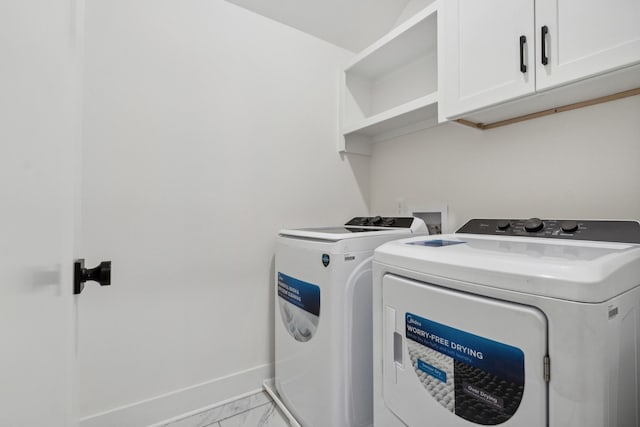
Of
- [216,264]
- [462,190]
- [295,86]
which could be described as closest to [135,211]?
[216,264]

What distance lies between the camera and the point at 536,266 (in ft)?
2.23

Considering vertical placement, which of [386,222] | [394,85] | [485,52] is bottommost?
[386,222]

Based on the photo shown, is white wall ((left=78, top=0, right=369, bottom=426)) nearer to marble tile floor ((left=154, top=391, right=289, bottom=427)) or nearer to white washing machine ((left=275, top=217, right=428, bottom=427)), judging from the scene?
marble tile floor ((left=154, top=391, right=289, bottom=427))

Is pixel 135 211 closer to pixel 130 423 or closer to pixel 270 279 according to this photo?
pixel 270 279

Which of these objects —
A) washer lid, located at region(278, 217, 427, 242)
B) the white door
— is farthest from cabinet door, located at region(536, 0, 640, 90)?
the white door

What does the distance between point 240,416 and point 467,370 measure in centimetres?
142

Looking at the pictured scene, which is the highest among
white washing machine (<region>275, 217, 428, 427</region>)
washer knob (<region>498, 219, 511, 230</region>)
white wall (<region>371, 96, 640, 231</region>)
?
white wall (<region>371, 96, 640, 231</region>)

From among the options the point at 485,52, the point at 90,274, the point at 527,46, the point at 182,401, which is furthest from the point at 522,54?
the point at 182,401

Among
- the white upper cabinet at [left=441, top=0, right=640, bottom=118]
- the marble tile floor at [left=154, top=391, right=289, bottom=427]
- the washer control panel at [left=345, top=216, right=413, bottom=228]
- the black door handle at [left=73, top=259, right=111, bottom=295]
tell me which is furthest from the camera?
the washer control panel at [left=345, top=216, right=413, bottom=228]

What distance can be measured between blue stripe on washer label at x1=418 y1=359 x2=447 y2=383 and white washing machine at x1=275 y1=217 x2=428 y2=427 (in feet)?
1.41

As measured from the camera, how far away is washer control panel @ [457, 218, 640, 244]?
1.00 metres

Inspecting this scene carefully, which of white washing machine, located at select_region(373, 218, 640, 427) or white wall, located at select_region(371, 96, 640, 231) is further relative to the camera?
white wall, located at select_region(371, 96, 640, 231)

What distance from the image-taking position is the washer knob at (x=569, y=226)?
3.66 feet

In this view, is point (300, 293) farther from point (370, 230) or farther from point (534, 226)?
point (534, 226)
